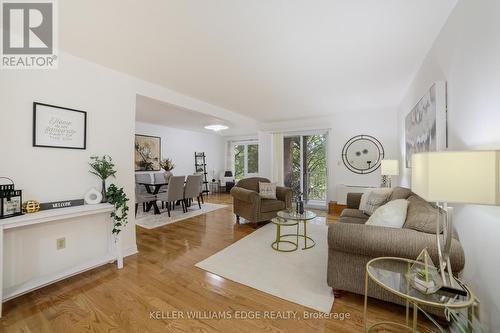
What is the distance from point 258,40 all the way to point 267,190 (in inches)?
113

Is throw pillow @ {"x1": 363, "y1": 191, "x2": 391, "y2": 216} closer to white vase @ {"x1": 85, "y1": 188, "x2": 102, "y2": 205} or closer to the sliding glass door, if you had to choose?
the sliding glass door

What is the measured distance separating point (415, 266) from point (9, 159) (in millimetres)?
3396

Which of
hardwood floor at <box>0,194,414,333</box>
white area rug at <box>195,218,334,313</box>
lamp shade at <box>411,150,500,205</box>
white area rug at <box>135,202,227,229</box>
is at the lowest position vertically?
hardwood floor at <box>0,194,414,333</box>

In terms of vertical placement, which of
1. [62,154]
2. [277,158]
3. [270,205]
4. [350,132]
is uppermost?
[350,132]

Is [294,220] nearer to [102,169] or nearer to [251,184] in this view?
[251,184]

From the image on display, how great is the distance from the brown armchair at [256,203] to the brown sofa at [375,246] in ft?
6.78

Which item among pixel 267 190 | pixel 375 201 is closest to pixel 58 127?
pixel 267 190

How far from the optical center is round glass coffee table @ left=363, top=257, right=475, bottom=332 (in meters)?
1.05

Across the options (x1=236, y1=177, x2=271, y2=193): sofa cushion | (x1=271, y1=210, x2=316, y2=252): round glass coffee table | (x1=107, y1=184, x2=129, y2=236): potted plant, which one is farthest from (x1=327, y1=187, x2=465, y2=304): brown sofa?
(x1=236, y1=177, x2=271, y2=193): sofa cushion

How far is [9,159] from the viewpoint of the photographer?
75.3 inches

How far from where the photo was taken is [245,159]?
336 inches

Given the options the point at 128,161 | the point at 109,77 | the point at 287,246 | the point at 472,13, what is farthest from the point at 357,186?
the point at 109,77

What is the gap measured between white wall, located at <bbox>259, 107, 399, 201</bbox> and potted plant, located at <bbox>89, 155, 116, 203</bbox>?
443 cm

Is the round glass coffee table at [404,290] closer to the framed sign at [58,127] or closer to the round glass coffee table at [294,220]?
the round glass coffee table at [294,220]
